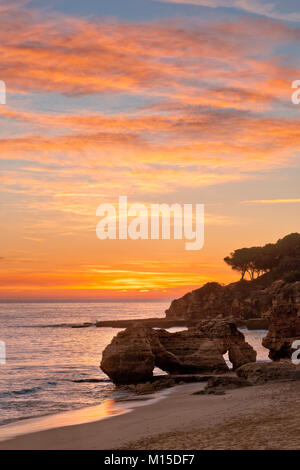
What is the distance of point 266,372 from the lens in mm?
34125

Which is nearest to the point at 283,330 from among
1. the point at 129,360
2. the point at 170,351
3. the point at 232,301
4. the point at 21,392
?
the point at 170,351

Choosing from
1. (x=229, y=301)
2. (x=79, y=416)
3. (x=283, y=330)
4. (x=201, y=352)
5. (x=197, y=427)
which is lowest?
(x=229, y=301)

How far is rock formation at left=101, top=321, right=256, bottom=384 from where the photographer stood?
39156mm

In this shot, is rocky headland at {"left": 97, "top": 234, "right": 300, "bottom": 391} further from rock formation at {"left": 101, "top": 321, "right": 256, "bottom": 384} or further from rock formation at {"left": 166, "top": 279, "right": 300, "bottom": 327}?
rock formation at {"left": 166, "top": 279, "right": 300, "bottom": 327}

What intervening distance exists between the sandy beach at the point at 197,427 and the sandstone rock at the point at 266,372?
4065mm

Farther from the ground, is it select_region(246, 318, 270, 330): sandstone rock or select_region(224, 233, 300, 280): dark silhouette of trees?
select_region(224, 233, 300, 280): dark silhouette of trees

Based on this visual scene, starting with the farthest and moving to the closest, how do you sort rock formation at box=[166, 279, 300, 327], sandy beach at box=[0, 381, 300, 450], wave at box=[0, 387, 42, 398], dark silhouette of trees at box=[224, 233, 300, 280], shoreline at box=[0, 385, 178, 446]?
dark silhouette of trees at box=[224, 233, 300, 280] < rock formation at box=[166, 279, 300, 327] < wave at box=[0, 387, 42, 398] < shoreline at box=[0, 385, 178, 446] < sandy beach at box=[0, 381, 300, 450]

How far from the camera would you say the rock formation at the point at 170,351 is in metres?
39.2

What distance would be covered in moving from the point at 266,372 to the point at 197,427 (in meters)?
15.1

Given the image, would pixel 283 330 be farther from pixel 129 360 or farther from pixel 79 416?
pixel 79 416

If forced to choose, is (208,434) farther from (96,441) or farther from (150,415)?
(150,415)

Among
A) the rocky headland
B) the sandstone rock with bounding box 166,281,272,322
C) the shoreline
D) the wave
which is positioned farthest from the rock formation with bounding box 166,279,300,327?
the shoreline

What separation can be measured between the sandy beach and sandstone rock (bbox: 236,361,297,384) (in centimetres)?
407
